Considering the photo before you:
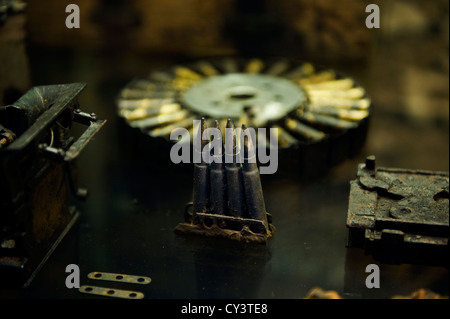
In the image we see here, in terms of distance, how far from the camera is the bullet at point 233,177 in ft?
13.0

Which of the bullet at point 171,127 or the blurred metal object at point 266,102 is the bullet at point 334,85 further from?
the bullet at point 171,127

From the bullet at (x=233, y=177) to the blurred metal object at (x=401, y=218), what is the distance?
0.64 m

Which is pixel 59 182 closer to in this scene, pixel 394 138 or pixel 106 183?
pixel 106 183

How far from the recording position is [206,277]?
3.96 metres

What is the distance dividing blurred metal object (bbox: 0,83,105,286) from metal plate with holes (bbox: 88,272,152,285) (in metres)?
0.35

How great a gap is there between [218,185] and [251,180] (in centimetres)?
20

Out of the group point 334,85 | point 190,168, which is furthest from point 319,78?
point 190,168

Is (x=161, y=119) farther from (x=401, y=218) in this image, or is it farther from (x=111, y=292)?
(x=401, y=218)

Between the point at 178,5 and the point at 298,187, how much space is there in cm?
351

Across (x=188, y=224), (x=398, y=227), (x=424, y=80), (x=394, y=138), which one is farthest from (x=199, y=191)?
(x=424, y=80)

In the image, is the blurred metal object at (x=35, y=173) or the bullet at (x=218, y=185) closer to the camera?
the blurred metal object at (x=35, y=173)

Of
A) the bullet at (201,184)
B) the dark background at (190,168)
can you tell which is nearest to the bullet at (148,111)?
the dark background at (190,168)

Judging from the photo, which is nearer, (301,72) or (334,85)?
(334,85)

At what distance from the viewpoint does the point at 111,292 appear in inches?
151
